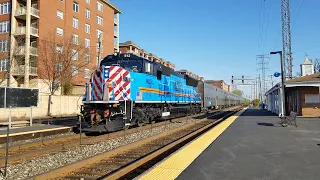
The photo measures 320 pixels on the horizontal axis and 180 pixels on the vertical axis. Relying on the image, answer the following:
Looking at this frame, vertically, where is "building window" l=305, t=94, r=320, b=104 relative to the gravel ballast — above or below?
above

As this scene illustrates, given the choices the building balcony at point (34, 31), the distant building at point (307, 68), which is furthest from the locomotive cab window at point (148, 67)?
the building balcony at point (34, 31)

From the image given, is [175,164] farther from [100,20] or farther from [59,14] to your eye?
[100,20]

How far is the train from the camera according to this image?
38.0 feet

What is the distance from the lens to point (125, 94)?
39.9 ft

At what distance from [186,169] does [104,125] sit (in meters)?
6.24

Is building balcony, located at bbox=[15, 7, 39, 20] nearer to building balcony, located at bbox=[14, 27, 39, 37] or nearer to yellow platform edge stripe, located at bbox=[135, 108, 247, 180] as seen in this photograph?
building balcony, located at bbox=[14, 27, 39, 37]

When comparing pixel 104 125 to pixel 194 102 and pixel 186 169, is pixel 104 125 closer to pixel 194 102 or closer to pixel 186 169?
pixel 186 169

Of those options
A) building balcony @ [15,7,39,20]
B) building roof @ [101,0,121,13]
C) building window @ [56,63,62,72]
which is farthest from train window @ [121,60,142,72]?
building roof @ [101,0,121,13]

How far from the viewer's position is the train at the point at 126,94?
1159 centimetres

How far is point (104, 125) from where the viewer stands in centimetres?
1121

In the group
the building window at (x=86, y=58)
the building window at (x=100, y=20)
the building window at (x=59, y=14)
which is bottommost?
the building window at (x=86, y=58)

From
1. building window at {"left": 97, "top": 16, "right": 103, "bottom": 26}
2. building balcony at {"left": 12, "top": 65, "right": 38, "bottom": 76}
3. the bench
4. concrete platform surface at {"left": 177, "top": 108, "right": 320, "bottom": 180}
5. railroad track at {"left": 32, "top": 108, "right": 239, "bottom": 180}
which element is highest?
building window at {"left": 97, "top": 16, "right": 103, "bottom": 26}

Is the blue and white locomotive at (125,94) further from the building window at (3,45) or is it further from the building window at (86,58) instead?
the building window at (3,45)

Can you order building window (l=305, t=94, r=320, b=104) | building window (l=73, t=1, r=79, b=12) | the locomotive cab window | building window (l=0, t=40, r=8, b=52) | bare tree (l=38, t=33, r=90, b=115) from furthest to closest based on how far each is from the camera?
building window (l=73, t=1, r=79, b=12) < building window (l=0, t=40, r=8, b=52) < bare tree (l=38, t=33, r=90, b=115) < building window (l=305, t=94, r=320, b=104) < the locomotive cab window
